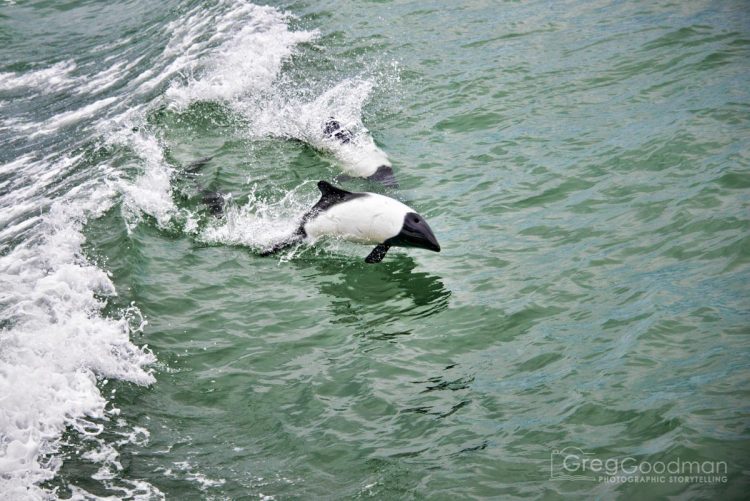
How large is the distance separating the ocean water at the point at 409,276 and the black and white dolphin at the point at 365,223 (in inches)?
12.3

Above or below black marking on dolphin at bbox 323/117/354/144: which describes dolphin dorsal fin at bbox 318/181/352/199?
below

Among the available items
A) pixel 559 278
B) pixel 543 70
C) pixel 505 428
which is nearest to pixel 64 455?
pixel 505 428

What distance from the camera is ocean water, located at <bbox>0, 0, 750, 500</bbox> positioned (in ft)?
20.8

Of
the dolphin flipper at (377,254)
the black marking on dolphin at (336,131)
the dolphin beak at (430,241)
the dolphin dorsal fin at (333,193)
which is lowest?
the dolphin flipper at (377,254)

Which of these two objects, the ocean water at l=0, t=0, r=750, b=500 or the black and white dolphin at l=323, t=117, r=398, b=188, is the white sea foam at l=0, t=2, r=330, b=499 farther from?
the black and white dolphin at l=323, t=117, r=398, b=188

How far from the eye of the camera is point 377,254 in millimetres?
9297

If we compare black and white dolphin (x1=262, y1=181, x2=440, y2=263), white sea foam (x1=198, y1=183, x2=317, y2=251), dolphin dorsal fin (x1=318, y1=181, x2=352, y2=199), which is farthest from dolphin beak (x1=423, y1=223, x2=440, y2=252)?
white sea foam (x1=198, y1=183, x2=317, y2=251)

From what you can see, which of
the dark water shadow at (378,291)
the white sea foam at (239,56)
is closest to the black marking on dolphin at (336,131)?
the dark water shadow at (378,291)

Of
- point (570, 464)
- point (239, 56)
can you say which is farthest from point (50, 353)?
point (239, 56)

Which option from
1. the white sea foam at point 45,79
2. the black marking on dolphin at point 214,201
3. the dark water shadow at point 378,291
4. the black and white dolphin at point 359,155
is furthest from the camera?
the white sea foam at point 45,79

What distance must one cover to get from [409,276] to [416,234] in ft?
2.13

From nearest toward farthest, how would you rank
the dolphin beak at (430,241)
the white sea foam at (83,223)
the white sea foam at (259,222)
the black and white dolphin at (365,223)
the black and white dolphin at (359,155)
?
the white sea foam at (83,223), the dolphin beak at (430,241), the black and white dolphin at (365,223), the white sea foam at (259,222), the black and white dolphin at (359,155)

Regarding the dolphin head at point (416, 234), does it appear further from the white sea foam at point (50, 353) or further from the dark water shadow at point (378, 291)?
the white sea foam at point (50, 353)

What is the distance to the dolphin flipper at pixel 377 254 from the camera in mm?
9258
